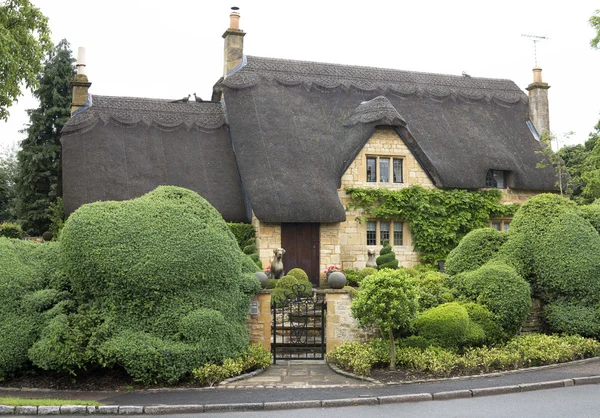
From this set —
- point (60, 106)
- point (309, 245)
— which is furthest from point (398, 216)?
point (60, 106)

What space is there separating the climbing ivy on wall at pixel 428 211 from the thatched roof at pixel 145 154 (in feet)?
15.5

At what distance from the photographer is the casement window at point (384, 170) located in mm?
24766

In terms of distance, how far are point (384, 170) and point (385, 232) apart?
2.38 metres

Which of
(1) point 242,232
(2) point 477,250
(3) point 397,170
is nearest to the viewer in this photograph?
(2) point 477,250

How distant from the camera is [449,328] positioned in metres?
13.1

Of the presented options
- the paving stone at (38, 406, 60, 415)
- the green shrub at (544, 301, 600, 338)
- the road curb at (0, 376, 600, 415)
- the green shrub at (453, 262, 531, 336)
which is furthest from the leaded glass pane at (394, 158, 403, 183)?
the paving stone at (38, 406, 60, 415)

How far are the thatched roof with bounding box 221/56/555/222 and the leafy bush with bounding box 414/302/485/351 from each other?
938 cm

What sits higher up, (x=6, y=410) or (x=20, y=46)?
(x=20, y=46)

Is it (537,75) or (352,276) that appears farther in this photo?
(537,75)

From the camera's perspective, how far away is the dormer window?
26.8m

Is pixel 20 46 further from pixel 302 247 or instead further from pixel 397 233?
pixel 397 233

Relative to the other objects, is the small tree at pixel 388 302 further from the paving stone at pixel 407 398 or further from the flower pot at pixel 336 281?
the paving stone at pixel 407 398

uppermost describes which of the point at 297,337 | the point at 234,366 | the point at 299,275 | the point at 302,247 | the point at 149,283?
the point at 302,247

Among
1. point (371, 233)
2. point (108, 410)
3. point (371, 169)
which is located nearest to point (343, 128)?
point (371, 169)
